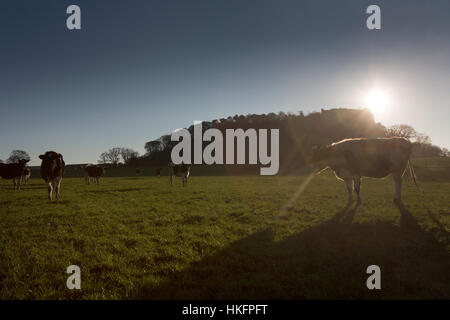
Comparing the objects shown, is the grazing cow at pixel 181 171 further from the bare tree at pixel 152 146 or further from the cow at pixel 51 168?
the bare tree at pixel 152 146

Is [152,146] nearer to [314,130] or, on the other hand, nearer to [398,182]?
[314,130]

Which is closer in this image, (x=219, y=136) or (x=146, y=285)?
(x=146, y=285)

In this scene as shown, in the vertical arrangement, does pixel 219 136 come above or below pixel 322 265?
above

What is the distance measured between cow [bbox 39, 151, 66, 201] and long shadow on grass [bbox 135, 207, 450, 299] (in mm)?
12948

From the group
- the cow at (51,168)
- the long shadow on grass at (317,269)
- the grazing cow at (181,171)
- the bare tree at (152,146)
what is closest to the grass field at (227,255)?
the long shadow on grass at (317,269)

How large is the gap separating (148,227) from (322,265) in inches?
226

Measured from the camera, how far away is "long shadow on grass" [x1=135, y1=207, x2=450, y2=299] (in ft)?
13.7

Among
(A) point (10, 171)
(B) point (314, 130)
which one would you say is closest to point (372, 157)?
(A) point (10, 171)

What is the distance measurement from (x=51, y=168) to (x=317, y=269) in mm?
15161

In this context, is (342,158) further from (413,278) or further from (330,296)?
(330,296)

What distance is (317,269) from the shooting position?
5.07 m

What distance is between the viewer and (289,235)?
7.35m
